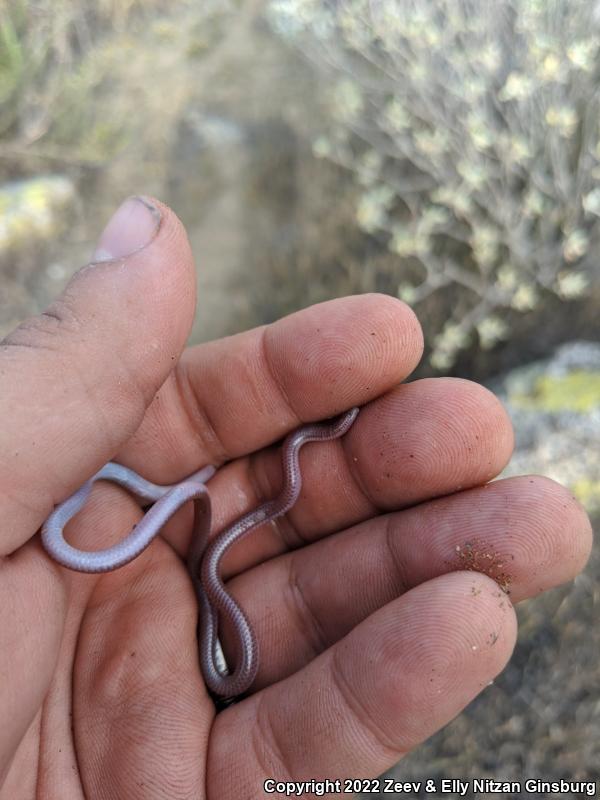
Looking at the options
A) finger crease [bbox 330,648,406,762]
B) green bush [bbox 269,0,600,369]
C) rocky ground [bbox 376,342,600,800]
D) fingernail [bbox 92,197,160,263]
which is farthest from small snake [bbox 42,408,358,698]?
green bush [bbox 269,0,600,369]

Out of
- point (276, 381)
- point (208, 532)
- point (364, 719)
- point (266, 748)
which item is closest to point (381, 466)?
point (276, 381)

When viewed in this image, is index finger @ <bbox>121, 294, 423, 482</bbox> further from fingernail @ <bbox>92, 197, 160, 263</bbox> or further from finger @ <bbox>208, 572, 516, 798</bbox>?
finger @ <bbox>208, 572, 516, 798</bbox>

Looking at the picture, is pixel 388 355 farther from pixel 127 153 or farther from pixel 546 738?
pixel 127 153

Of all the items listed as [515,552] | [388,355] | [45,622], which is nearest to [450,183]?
[388,355]

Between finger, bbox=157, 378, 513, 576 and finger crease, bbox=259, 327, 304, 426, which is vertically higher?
finger crease, bbox=259, 327, 304, 426

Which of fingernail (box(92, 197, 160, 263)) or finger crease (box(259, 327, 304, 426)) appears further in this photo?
finger crease (box(259, 327, 304, 426))

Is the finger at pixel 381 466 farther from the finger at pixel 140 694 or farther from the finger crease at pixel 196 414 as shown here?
the finger at pixel 140 694

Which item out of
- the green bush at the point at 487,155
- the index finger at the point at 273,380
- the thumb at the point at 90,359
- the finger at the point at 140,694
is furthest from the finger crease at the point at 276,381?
the green bush at the point at 487,155
